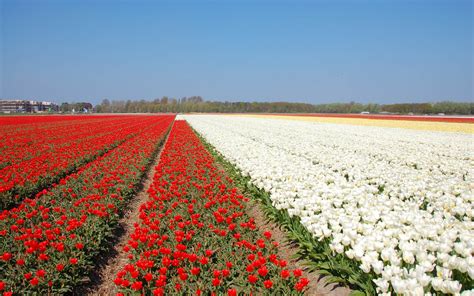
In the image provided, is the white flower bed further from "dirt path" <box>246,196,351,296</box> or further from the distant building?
the distant building

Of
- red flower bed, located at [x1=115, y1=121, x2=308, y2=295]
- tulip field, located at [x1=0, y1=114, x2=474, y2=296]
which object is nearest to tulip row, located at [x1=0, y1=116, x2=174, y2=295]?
tulip field, located at [x1=0, y1=114, x2=474, y2=296]

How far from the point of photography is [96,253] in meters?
5.00

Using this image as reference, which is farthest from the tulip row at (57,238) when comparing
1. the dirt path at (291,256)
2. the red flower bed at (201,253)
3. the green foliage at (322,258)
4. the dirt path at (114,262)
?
the green foliage at (322,258)

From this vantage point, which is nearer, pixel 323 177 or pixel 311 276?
pixel 311 276

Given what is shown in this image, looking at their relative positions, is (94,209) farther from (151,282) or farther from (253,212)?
(253,212)

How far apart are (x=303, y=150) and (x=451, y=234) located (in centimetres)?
1046

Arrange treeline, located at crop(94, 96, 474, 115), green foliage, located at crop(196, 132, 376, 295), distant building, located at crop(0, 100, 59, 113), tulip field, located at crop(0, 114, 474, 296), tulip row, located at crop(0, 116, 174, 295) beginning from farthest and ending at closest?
1. distant building, located at crop(0, 100, 59, 113)
2. treeline, located at crop(94, 96, 474, 115)
3. tulip row, located at crop(0, 116, 174, 295)
4. green foliage, located at crop(196, 132, 376, 295)
5. tulip field, located at crop(0, 114, 474, 296)

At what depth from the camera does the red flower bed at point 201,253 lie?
13.0 feet

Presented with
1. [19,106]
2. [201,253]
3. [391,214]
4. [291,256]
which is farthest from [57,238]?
[19,106]

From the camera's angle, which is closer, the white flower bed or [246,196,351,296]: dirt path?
the white flower bed

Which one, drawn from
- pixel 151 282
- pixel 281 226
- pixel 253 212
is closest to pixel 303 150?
pixel 253 212

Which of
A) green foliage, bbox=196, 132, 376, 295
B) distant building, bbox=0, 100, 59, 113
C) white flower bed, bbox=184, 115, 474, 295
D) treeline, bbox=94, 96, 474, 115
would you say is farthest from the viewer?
distant building, bbox=0, 100, 59, 113

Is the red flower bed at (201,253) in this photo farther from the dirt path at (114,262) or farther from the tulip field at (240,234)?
the dirt path at (114,262)

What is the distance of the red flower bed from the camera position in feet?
13.0
